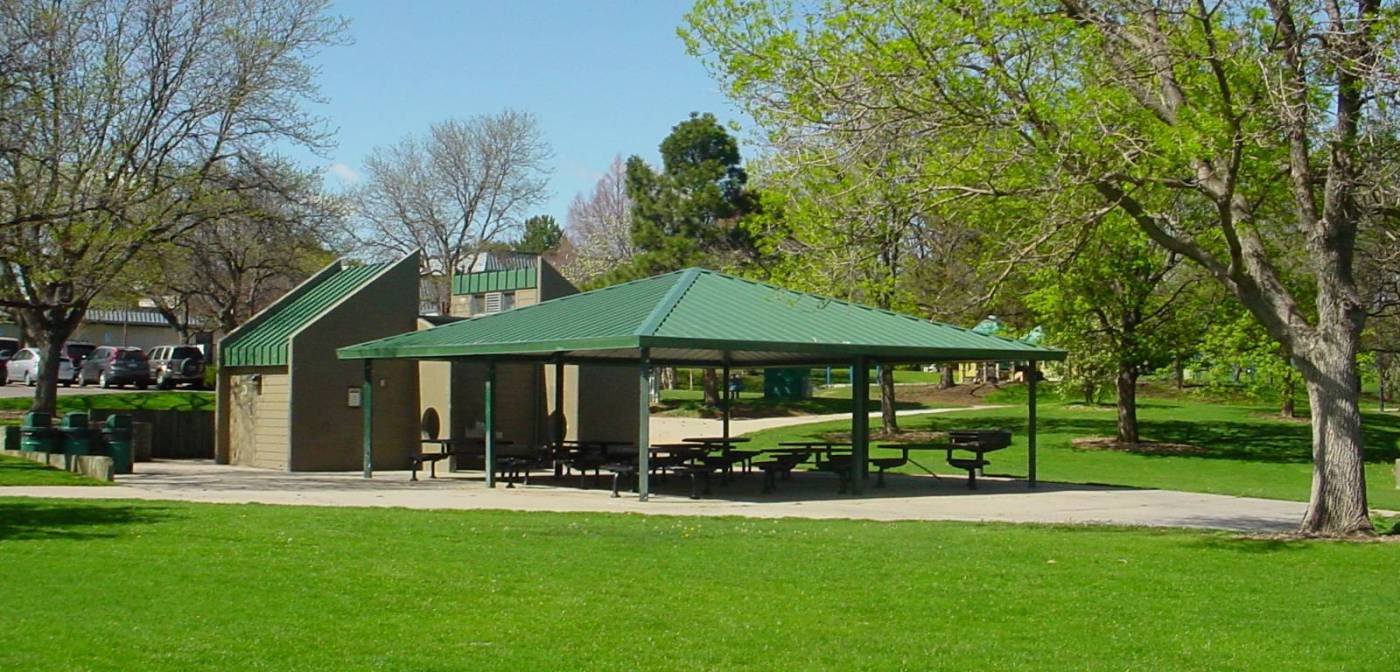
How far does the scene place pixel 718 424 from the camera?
46.0m

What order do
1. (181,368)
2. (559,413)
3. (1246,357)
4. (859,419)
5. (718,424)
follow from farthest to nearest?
1. (181,368)
2. (718,424)
3. (1246,357)
4. (559,413)
5. (859,419)

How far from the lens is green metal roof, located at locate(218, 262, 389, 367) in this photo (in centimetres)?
2870

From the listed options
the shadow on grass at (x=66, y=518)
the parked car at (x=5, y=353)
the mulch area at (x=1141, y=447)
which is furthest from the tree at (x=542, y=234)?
the shadow on grass at (x=66, y=518)

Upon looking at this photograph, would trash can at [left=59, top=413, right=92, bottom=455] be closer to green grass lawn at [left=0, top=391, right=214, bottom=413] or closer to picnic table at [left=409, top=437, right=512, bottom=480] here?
picnic table at [left=409, top=437, right=512, bottom=480]

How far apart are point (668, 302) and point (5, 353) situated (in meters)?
43.8

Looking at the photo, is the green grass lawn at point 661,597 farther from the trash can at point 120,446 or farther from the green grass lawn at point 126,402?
the green grass lawn at point 126,402

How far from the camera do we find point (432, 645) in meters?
8.89

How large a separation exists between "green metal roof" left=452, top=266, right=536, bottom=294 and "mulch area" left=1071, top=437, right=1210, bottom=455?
15997 mm

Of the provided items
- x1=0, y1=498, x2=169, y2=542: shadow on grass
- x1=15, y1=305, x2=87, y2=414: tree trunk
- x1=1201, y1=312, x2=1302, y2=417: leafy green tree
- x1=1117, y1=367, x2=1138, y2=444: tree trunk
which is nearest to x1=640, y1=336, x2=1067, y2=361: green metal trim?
x1=0, y1=498, x2=169, y2=542: shadow on grass

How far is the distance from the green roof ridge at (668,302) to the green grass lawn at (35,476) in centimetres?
911

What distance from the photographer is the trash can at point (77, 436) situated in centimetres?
2502

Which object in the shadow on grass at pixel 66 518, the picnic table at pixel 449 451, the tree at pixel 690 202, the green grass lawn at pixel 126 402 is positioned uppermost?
the tree at pixel 690 202

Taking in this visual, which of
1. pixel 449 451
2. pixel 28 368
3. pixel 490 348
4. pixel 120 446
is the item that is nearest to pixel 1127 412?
pixel 449 451

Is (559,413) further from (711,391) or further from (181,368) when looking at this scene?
(711,391)
